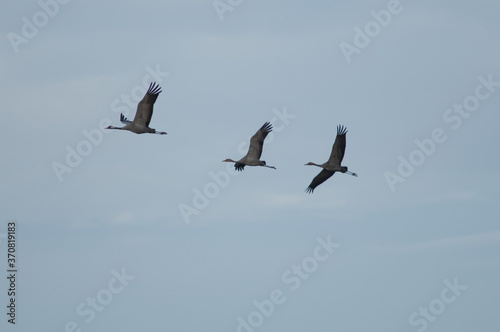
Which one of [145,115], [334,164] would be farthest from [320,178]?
[145,115]

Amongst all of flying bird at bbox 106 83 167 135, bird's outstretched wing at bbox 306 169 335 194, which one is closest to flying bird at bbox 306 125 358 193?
bird's outstretched wing at bbox 306 169 335 194

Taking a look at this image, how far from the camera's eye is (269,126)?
65.6m

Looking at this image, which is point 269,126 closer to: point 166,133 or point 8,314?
point 166,133

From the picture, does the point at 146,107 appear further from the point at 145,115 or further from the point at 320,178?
the point at 320,178

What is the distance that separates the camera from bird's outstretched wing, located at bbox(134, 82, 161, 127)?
61344mm

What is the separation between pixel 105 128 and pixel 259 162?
27.2 ft

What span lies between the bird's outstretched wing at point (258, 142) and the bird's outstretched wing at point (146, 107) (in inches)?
253

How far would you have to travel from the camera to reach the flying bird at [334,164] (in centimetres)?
6525

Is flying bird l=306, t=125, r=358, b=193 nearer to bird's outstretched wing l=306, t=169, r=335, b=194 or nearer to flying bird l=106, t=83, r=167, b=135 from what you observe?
bird's outstretched wing l=306, t=169, r=335, b=194

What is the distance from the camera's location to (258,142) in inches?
2608

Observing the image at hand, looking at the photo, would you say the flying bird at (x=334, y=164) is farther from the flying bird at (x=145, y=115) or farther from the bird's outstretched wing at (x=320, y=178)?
the flying bird at (x=145, y=115)

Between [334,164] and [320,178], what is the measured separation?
274 cm

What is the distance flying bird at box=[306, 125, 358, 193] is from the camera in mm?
65250

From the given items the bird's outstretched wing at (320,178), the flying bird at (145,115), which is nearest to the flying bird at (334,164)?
the bird's outstretched wing at (320,178)
